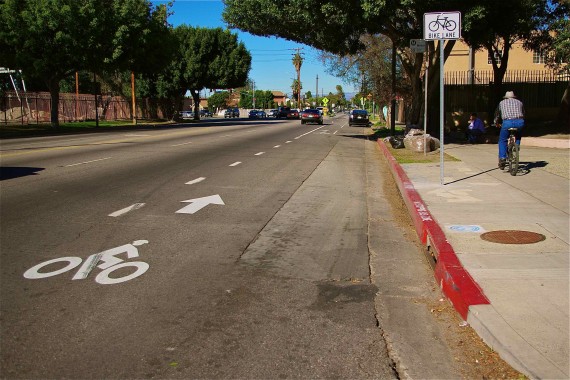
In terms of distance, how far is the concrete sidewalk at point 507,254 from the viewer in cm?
388

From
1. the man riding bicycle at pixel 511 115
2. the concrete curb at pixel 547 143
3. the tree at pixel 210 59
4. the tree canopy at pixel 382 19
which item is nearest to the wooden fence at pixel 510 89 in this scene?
the tree canopy at pixel 382 19

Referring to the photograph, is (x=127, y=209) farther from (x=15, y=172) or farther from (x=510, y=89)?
(x=510, y=89)

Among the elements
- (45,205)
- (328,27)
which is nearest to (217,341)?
(45,205)

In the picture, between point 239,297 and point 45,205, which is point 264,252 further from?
point 45,205

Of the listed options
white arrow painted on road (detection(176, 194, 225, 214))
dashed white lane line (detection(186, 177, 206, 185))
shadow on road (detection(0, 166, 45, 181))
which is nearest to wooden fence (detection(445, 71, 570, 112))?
dashed white lane line (detection(186, 177, 206, 185))

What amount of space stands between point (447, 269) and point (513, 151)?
705 centimetres

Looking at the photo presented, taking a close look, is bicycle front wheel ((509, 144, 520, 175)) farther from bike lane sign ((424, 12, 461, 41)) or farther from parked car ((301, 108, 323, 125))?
parked car ((301, 108, 323, 125))

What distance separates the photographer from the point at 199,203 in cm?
940

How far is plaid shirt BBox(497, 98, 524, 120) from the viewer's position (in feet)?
36.4

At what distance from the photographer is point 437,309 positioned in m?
4.82

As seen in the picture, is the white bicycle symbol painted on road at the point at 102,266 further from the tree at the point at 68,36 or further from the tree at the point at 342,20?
the tree at the point at 68,36

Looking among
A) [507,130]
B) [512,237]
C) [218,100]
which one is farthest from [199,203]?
[218,100]

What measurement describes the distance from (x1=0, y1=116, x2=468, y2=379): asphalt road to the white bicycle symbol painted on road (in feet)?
0.09

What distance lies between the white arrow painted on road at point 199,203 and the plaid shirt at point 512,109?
20.5 feet
